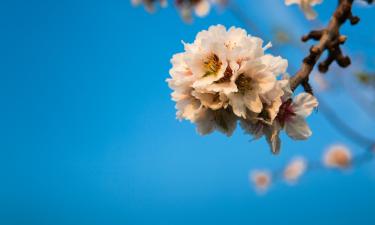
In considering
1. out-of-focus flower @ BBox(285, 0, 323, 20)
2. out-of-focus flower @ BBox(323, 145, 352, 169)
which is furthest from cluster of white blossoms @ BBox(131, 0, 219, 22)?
out-of-focus flower @ BBox(323, 145, 352, 169)

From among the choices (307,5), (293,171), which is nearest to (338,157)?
(293,171)

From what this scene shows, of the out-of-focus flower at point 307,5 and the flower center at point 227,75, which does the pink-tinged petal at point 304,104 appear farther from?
the out-of-focus flower at point 307,5

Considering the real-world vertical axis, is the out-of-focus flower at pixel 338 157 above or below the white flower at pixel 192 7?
above

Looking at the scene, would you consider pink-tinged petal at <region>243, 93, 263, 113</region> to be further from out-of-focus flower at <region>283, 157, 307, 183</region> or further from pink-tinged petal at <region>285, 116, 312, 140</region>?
out-of-focus flower at <region>283, 157, 307, 183</region>

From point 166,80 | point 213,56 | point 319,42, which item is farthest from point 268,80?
point 319,42

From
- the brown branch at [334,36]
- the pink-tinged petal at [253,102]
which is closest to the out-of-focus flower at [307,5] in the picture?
the brown branch at [334,36]

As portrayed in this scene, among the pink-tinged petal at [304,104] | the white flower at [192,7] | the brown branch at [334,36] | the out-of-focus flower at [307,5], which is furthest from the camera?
the white flower at [192,7]

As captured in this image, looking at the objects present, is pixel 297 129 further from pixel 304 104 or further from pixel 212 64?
pixel 212 64
